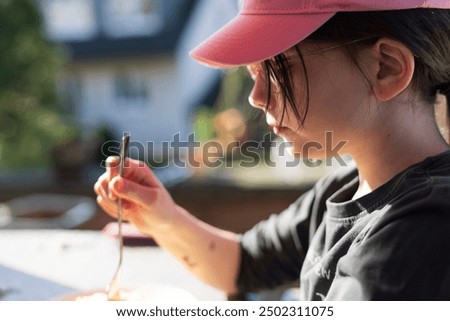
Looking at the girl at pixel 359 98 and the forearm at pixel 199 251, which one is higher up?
the girl at pixel 359 98

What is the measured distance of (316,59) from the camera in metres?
0.64

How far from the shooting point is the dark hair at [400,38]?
1.97ft

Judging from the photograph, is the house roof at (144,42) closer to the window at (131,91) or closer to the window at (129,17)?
the window at (129,17)

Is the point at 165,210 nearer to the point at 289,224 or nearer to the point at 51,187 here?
the point at 289,224

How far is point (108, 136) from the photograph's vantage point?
6883mm

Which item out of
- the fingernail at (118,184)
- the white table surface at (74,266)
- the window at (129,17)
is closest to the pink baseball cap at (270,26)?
the fingernail at (118,184)

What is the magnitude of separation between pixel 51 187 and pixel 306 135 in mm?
3567

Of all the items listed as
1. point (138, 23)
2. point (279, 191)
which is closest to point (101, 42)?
point (138, 23)

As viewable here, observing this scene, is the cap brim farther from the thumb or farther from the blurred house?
the blurred house

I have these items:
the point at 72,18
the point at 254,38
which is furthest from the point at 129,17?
the point at 254,38

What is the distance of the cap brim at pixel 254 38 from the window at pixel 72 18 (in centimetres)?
744

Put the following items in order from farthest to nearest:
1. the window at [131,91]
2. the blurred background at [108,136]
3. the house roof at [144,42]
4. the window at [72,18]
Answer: the window at [131,91]
the window at [72,18]
the house roof at [144,42]
the blurred background at [108,136]

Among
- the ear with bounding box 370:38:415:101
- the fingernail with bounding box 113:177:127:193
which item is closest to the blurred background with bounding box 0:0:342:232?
the fingernail with bounding box 113:177:127:193

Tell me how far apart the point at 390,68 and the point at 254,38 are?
148 mm
